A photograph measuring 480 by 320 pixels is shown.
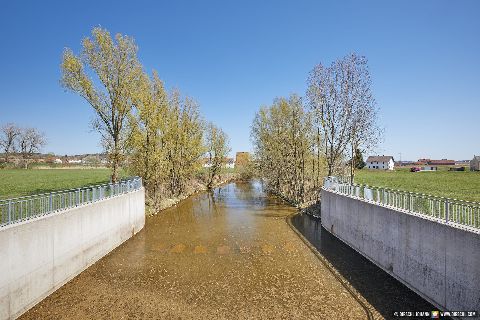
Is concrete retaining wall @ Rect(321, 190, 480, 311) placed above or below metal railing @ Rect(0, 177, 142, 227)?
below

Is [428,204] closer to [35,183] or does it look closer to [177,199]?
[177,199]

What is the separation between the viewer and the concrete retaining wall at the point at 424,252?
9.12 metres

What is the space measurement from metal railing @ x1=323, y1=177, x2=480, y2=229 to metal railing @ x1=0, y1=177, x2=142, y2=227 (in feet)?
48.2

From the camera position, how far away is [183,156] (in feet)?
142

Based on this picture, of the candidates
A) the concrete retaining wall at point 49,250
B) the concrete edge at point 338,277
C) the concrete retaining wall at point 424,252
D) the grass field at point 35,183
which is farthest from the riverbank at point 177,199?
the concrete retaining wall at point 424,252

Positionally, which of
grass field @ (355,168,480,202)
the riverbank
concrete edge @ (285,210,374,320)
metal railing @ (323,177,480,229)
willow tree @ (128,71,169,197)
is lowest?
concrete edge @ (285,210,374,320)

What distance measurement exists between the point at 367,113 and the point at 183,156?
80.3 feet

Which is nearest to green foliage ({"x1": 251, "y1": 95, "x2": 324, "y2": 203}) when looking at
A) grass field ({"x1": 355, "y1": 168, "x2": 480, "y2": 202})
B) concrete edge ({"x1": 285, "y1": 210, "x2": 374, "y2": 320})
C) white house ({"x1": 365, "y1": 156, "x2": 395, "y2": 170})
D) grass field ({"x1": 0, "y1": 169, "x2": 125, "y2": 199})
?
grass field ({"x1": 355, "y1": 168, "x2": 480, "y2": 202})

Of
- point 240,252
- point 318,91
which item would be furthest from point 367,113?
point 240,252

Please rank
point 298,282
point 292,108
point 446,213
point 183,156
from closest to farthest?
point 446,213 → point 298,282 → point 292,108 → point 183,156

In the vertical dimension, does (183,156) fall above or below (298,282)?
above

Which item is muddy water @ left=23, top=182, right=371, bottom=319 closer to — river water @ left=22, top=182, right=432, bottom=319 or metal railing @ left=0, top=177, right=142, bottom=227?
river water @ left=22, top=182, right=432, bottom=319

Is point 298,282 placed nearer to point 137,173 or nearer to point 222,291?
point 222,291

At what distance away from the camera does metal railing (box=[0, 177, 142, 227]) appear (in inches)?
427
